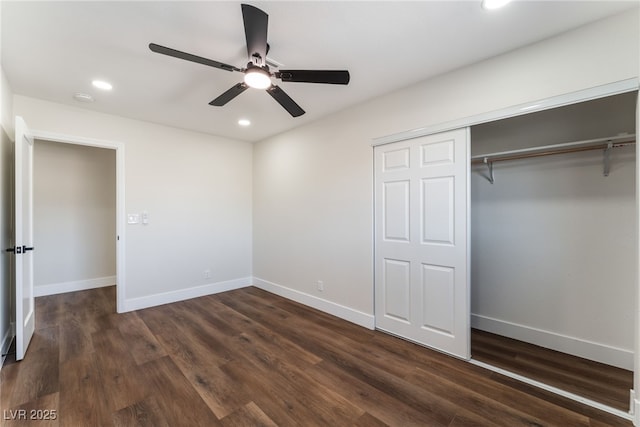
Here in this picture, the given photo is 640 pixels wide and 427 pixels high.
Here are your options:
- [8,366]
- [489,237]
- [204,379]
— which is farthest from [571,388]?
[8,366]

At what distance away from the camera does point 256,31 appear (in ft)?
5.32

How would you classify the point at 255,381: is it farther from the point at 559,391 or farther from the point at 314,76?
the point at 314,76

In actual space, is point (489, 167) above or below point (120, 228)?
above

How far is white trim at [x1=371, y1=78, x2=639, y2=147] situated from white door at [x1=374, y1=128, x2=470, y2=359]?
0.07 m

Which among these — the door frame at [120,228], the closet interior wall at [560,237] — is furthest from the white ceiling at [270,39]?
the closet interior wall at [560,237]

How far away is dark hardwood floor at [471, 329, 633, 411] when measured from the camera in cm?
195

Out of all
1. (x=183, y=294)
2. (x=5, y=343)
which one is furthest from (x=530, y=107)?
(x=5, y=343)

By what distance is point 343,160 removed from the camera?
3379 mm

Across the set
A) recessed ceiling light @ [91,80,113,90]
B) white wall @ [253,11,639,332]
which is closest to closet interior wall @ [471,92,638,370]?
white wall @ [253,11,639,332]

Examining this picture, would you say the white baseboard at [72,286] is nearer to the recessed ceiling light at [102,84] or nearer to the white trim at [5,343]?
the white trim at [5,343]

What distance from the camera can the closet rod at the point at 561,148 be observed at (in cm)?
217

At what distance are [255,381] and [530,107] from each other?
2.99m

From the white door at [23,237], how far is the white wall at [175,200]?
746mm

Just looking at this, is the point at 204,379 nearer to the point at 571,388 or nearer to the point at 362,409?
the point at 362,409
